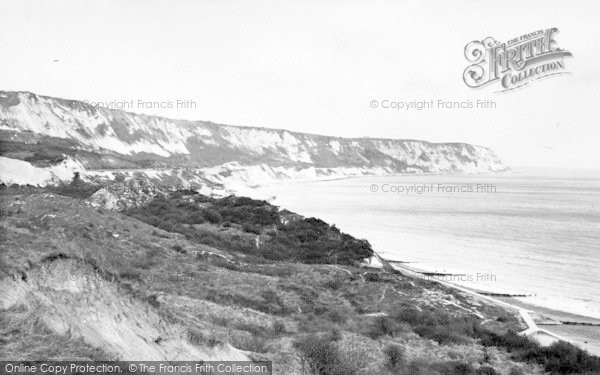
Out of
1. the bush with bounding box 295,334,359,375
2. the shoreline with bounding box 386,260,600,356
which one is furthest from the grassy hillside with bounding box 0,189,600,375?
the shoreline with bounding box 386,260,600,356

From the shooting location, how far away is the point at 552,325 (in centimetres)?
2212

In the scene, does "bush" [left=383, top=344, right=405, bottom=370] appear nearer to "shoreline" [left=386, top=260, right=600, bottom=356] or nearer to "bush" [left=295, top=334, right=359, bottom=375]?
"bush" [left=295, top=334, right=359, bottom=375]

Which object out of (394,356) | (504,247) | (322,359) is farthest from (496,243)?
(322,359)

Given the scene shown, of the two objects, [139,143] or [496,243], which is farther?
[139,143]

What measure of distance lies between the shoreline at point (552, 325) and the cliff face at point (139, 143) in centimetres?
4174

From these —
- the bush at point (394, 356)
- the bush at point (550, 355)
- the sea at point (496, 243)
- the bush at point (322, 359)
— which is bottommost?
the sea at point (496, 243)

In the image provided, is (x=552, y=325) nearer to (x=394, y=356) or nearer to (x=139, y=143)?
(x=394, y=356)

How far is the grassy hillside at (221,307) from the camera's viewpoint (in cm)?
885

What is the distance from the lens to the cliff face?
6406 cm

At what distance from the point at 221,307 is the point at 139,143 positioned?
11416cm

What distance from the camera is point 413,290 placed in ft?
73.2

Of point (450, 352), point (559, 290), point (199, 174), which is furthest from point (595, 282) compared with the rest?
point (199, 174)

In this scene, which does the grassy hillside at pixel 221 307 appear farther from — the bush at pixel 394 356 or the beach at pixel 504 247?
the beach at pixel 504 247

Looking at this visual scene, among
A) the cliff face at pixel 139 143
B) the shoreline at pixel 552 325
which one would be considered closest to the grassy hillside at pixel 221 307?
A: the shoreline at pixel 552 325
